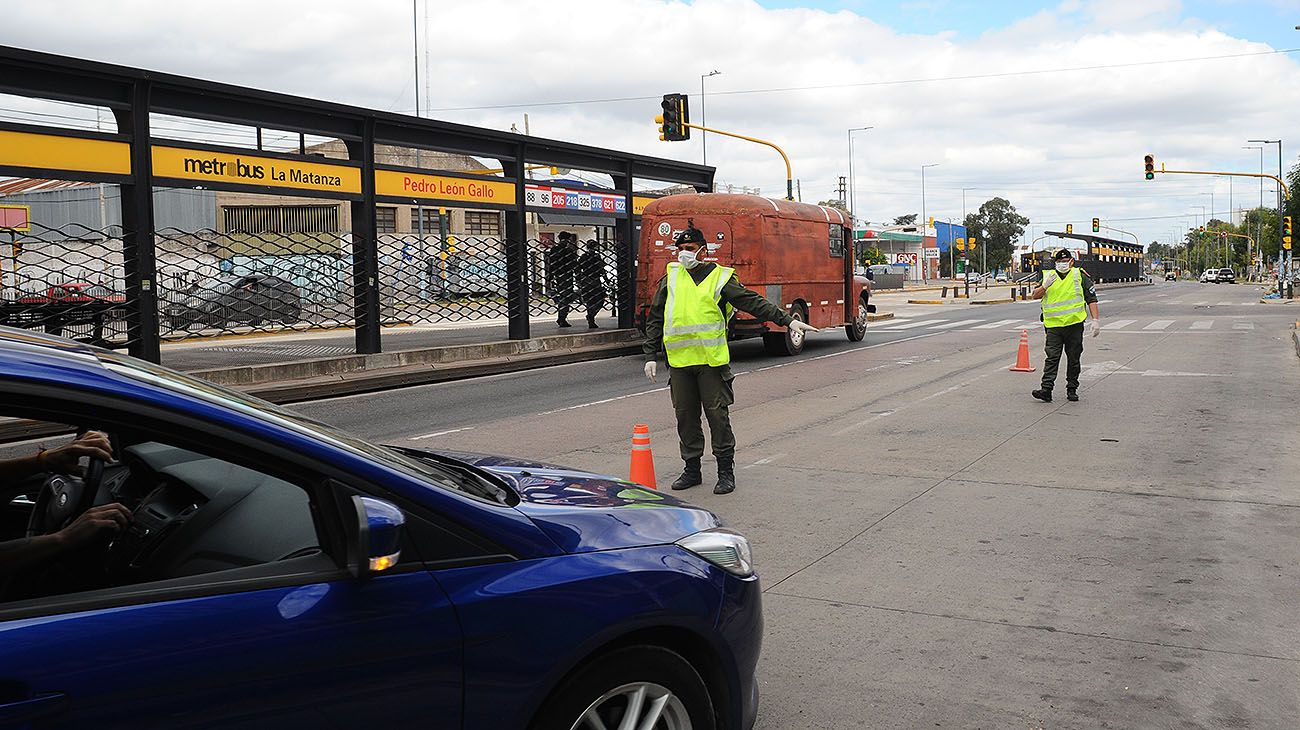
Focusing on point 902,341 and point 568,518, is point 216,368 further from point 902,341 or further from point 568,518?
point 902,341

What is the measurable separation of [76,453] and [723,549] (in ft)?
6.16

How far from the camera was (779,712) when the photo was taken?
13.7 ft

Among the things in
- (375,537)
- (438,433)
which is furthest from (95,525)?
(438,433)

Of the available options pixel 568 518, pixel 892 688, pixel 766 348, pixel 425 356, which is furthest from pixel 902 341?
pixel 568 518

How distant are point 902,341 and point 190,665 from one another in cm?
2354

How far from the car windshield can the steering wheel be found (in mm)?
387

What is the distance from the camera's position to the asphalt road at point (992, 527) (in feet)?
14.4

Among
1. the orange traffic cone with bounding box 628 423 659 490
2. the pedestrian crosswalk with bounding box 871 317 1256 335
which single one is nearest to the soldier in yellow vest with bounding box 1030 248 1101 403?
the orange traffic cone with bounding box 628 423 659 490

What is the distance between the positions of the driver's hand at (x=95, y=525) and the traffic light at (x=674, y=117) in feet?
89.4

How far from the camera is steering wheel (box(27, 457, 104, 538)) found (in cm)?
287

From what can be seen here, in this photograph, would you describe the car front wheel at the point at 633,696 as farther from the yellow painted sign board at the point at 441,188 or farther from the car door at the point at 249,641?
the yellow painted sign board at the point at 441,188

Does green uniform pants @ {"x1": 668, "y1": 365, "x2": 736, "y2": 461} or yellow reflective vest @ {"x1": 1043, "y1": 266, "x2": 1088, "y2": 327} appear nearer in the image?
green uniform pants @ {"x1": 668, "y1": 365, "x2": 736, "y2": 461}

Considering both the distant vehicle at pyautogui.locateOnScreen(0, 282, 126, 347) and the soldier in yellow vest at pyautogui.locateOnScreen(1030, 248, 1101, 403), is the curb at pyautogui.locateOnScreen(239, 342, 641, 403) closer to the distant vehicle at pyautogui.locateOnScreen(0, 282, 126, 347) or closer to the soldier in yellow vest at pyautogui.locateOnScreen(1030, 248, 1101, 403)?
the distant vehicle at pyautogui.locateOnScreen(0, 282, 126, 347)

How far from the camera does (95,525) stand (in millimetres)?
2584
